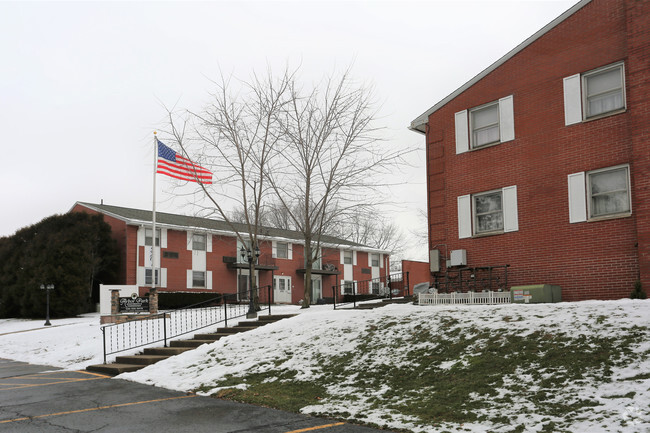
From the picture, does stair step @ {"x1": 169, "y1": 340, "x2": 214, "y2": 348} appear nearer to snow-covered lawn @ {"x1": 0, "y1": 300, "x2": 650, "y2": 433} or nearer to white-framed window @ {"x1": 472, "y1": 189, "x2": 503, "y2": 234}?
snow-covered lawn @ {"x1": 0, "y1": 300, "x2": 650, "y2": 433}

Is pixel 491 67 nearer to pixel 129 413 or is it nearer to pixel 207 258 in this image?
pixel 129 413

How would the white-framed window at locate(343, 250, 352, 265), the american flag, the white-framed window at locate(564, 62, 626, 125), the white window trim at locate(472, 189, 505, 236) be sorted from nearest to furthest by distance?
1. the white-framed window at locate(564, 62, 626, 125)
2. the white window trim at locate(472, 189, 505, 236)
3. the american flag
4. the white-framed window at locate(343, 250, 352, 265)

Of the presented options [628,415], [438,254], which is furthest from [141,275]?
[628,415]

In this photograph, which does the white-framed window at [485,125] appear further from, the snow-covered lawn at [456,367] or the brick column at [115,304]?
the brick column at [115,304]

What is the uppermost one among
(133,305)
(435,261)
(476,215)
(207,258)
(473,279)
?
(476,215)

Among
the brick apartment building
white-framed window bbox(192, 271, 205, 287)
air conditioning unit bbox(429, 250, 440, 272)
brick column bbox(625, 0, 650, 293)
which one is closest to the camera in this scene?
brick column bbox(625, 0, 650, 293)

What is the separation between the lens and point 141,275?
3481 centimetres

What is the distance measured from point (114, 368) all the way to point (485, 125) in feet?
42.3

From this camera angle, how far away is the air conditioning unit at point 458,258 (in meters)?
17.8

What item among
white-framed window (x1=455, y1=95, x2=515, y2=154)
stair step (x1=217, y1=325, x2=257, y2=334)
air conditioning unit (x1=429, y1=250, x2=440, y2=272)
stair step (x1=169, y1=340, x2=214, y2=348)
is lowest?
stair step (x1=169, y1=340, x2=214, y2=348)

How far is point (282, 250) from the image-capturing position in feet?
141

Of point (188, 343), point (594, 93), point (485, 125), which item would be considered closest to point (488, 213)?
point (485, 125)

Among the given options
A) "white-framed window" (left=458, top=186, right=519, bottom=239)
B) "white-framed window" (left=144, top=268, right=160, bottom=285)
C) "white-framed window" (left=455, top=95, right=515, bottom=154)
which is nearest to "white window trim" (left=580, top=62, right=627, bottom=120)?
"white-framed window" (left=455, top=95, right=515, bottom=154)

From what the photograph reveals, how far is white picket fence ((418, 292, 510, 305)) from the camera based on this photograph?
15938 millimetres
